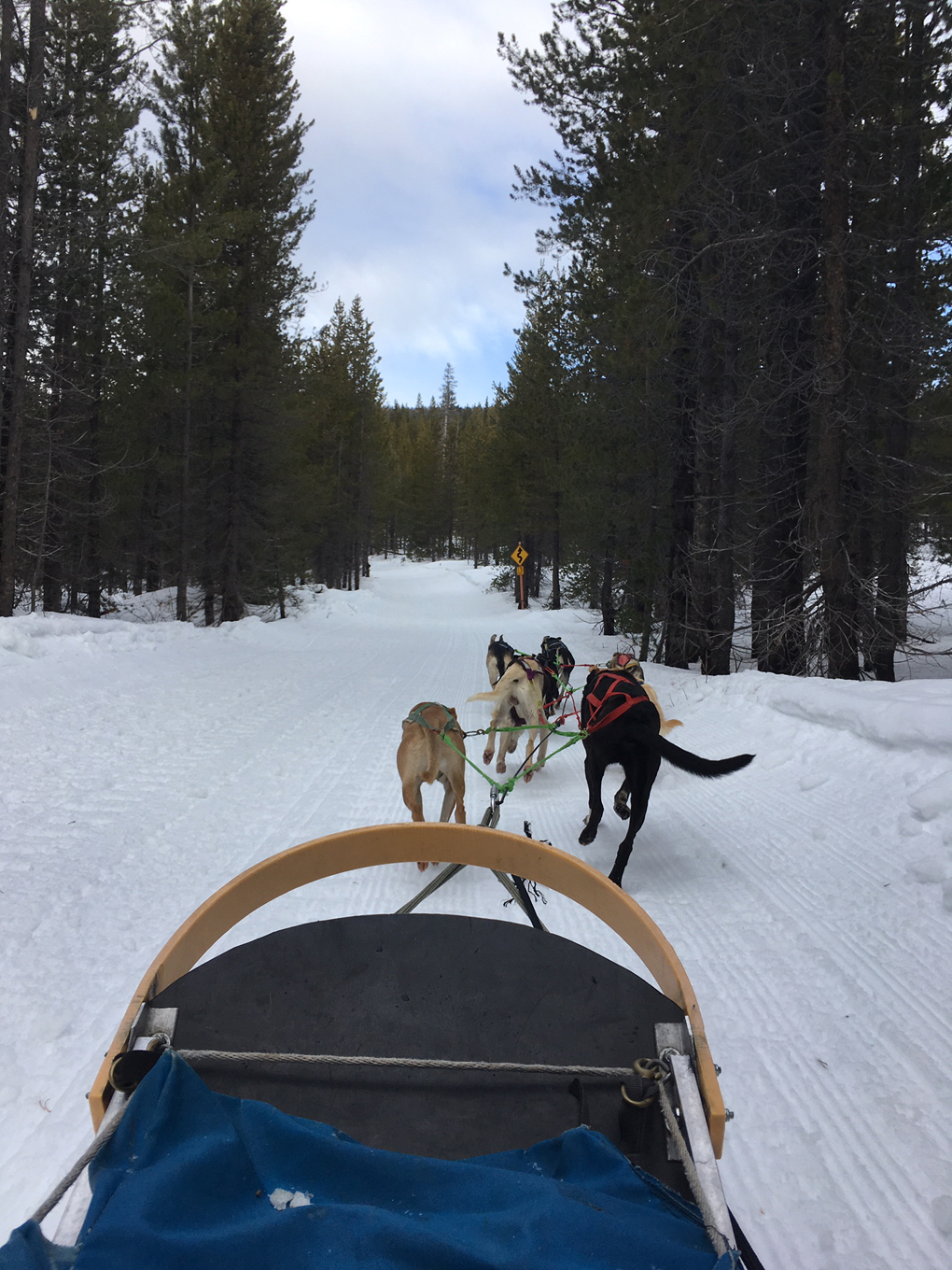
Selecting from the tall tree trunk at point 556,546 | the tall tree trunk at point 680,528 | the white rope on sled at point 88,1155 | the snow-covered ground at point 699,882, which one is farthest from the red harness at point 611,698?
the tall tree trunk at point 556,546

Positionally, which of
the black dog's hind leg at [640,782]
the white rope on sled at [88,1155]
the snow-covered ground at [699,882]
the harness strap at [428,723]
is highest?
the harness strap at [428,723]

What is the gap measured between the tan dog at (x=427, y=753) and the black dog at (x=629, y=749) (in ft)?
3.08

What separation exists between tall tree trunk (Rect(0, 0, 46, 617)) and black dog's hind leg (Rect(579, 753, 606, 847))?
35.0ft

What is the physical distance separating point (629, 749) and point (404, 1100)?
3.15m

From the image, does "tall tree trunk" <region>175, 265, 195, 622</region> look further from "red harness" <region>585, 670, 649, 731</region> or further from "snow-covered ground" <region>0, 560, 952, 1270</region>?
"red harness" <region>585, 670, 649, 731</region>

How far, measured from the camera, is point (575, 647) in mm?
17422

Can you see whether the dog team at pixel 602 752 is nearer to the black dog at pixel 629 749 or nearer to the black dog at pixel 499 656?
the black dog at pixel 629 749

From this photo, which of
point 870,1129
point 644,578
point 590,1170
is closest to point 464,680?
point 644,578

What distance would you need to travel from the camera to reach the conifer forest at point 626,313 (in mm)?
8336

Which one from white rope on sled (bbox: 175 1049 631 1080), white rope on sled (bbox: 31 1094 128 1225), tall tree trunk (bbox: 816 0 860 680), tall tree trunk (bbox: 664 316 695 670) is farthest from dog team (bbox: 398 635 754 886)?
tall tree trunk (bbox: 664 316 695 670)

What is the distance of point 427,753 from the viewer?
15.3 ft

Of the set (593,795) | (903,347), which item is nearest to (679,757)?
(593,795)

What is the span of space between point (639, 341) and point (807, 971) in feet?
36.3

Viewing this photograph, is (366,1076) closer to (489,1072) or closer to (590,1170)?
(489,1072)
